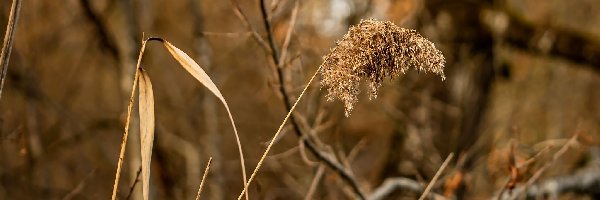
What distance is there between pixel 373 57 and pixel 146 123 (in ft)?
1.33

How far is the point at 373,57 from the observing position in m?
1.39

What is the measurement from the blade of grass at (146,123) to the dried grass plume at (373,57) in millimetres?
306

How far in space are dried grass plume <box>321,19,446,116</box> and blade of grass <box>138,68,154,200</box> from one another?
306 mm

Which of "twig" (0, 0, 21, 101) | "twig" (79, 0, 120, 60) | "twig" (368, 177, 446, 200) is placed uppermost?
"twig" (79, 0, 120, 60)

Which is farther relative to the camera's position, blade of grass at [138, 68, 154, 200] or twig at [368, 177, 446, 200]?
twig at [368, 177, 446, 200]

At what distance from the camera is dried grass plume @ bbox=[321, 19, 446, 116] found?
4.53ft

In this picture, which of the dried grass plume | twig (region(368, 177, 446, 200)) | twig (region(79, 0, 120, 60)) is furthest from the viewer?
twig (region(79, 0, 120, 60))

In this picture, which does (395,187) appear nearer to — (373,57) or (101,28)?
(373,57)

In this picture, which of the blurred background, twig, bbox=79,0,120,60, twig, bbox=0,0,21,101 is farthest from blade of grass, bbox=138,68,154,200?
twig, bbox=79,0,120,60

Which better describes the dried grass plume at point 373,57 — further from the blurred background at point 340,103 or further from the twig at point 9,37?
the blurred background at point 340,103

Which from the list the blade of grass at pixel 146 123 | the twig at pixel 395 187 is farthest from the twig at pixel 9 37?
the twig at pixel 395 187

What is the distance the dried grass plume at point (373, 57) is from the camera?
4.53ft

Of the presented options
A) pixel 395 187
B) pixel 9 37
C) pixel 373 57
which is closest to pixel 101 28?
pixel 395 187

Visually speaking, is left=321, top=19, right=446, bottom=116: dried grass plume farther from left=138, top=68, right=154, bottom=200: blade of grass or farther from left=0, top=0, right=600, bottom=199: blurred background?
left=0, top=0, right=600, bottom=199: blurred background
